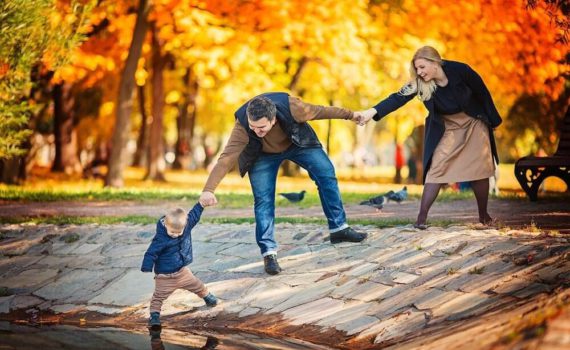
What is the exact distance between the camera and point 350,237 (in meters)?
9.47

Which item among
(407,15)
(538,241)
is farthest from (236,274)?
(407,15)

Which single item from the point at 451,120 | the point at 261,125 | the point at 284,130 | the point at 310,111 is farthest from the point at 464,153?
the point at 261,125

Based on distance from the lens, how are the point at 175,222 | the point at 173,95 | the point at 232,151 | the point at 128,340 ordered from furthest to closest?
the point at 173,95 → the point at 232,151 → the point at 175,222 → the point at 128,340

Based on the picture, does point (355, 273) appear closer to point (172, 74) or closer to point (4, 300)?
point (4, 300)

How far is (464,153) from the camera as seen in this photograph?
379 inches

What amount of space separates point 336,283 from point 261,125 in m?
1.71

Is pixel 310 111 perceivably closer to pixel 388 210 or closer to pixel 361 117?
pixel 361 117

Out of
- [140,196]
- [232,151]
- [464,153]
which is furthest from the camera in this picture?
[140,196]

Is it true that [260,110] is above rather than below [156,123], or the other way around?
below

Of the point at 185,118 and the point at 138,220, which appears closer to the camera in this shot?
the point at 138,220

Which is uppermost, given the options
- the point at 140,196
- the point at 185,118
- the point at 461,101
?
the point at 185,118

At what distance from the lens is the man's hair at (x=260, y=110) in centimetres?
811

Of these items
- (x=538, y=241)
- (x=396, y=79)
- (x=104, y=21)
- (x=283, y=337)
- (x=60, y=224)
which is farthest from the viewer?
(x=396, y=79)

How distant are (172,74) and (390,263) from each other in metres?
26.5
